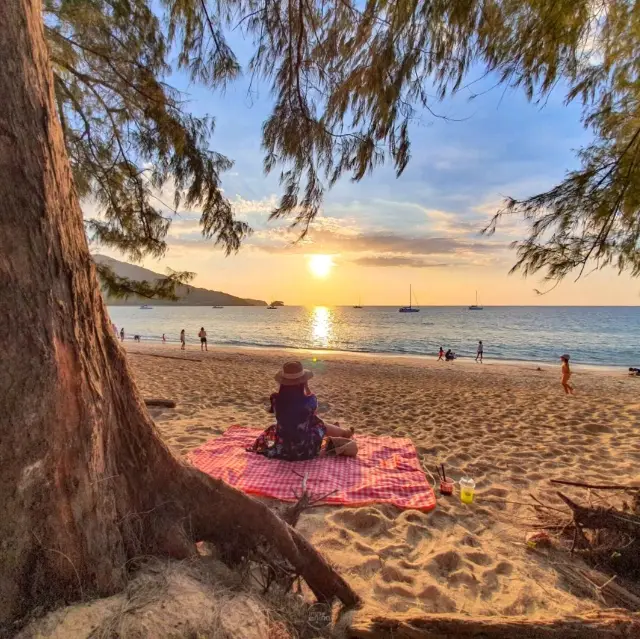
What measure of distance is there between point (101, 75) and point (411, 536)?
4.53 metres

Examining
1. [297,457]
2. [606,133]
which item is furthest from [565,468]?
[606,133]

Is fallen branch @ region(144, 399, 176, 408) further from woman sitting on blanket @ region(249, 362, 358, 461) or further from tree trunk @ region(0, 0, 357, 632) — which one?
tree trunk @ region(0, 0, 357, 632)

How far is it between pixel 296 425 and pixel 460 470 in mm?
1723

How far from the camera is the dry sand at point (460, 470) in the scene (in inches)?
86.3

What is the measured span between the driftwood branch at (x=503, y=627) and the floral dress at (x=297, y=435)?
2423mm

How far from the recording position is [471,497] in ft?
10.7

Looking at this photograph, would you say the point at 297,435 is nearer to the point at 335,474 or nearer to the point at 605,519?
the point at 335,474

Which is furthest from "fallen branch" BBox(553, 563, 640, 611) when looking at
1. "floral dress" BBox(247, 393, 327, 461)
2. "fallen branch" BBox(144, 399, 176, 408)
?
"fallen branch" BBox(144, 399, 176, 408)

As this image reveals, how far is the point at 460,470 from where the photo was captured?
398 centimetres

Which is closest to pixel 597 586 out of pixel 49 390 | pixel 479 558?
pixel 479 558

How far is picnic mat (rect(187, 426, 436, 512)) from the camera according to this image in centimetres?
325

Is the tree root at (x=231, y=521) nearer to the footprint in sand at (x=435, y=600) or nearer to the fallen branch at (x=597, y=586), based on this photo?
the footprint in sand at (x=435, y=600)

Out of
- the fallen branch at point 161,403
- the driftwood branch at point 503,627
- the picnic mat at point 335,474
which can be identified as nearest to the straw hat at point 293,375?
the picnic mat at point 335,474

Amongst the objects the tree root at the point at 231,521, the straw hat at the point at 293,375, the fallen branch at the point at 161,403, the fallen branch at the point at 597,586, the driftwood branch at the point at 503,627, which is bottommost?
the fallen branch at the point at 597,586
